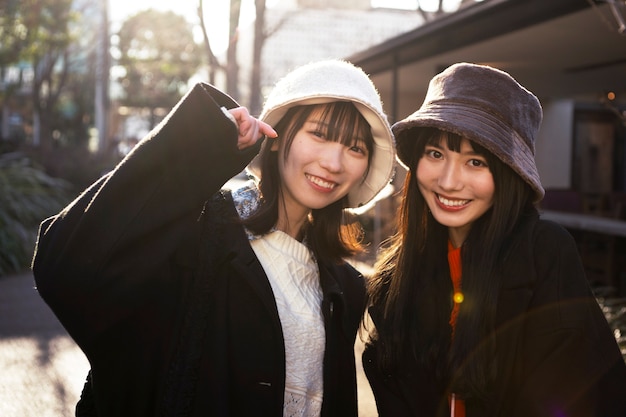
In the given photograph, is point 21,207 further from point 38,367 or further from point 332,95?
point 332,95

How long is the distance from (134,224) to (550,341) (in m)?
1.22

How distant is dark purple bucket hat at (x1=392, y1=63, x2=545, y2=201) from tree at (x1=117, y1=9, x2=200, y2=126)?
34.9 metres

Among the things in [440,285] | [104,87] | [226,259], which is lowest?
[440,285]

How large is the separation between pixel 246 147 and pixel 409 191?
0.84m

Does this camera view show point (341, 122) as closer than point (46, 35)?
Yes

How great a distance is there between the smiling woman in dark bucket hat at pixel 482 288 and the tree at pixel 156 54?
114 feet

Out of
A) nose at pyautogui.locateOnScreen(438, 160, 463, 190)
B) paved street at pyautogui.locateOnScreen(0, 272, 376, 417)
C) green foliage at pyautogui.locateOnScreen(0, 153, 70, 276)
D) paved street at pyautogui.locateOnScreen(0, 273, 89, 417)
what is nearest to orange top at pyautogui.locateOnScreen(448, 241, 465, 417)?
nose at pyautogui.locateOnScreen(438, 160, 463, 190)

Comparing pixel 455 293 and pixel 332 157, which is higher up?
pixel 332 157

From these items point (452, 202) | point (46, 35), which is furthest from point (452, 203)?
point (46, 35)

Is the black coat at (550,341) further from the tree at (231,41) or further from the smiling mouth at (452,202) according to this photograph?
the tree at (231,41)

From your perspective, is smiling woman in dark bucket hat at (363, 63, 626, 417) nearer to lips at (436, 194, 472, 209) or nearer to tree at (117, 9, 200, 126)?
lips at (436, 194, 472, 209)

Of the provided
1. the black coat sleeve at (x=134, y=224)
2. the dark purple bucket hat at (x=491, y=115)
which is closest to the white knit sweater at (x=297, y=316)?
the black coat sleeve at (x=134, y=224)

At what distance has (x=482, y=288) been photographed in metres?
2.29

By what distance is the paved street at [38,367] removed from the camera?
4.24 m
